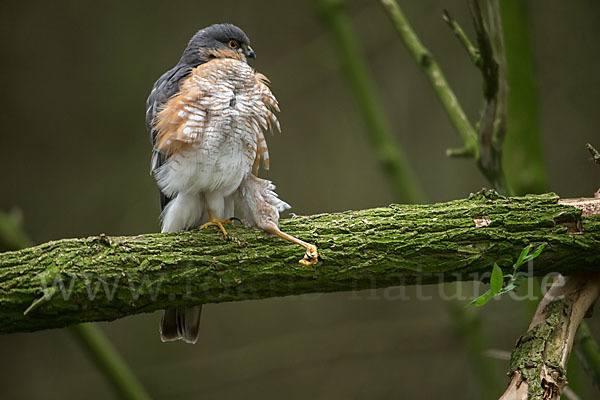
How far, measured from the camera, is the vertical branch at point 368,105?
3051mm

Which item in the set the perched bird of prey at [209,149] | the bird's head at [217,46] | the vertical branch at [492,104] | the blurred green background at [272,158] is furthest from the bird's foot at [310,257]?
the blurred green background at [272,158]

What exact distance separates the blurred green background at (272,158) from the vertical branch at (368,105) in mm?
657

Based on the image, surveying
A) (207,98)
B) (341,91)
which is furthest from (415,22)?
(207,98)

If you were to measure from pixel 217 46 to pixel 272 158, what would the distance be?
1.97 m

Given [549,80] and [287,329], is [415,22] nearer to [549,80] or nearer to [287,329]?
[549,80]

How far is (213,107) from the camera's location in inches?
80.4

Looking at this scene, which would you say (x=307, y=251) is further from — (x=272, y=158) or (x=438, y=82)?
(x=272, y=158)

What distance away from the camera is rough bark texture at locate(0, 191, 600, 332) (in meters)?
1.68

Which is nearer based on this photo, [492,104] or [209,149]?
[209,149]

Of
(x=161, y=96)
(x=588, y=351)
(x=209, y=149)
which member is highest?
(x=161, y=96)

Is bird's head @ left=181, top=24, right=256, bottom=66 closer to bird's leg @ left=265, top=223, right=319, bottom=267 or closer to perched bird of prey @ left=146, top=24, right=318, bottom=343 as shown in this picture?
perched bird of prey @ left=146, top=24, right=318, bottom=343

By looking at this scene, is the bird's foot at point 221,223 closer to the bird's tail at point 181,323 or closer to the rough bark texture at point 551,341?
the bird's tail at point 181,323

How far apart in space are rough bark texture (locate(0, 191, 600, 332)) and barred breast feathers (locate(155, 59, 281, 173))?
406mm

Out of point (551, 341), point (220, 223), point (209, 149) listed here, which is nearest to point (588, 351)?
point (551, 341)
